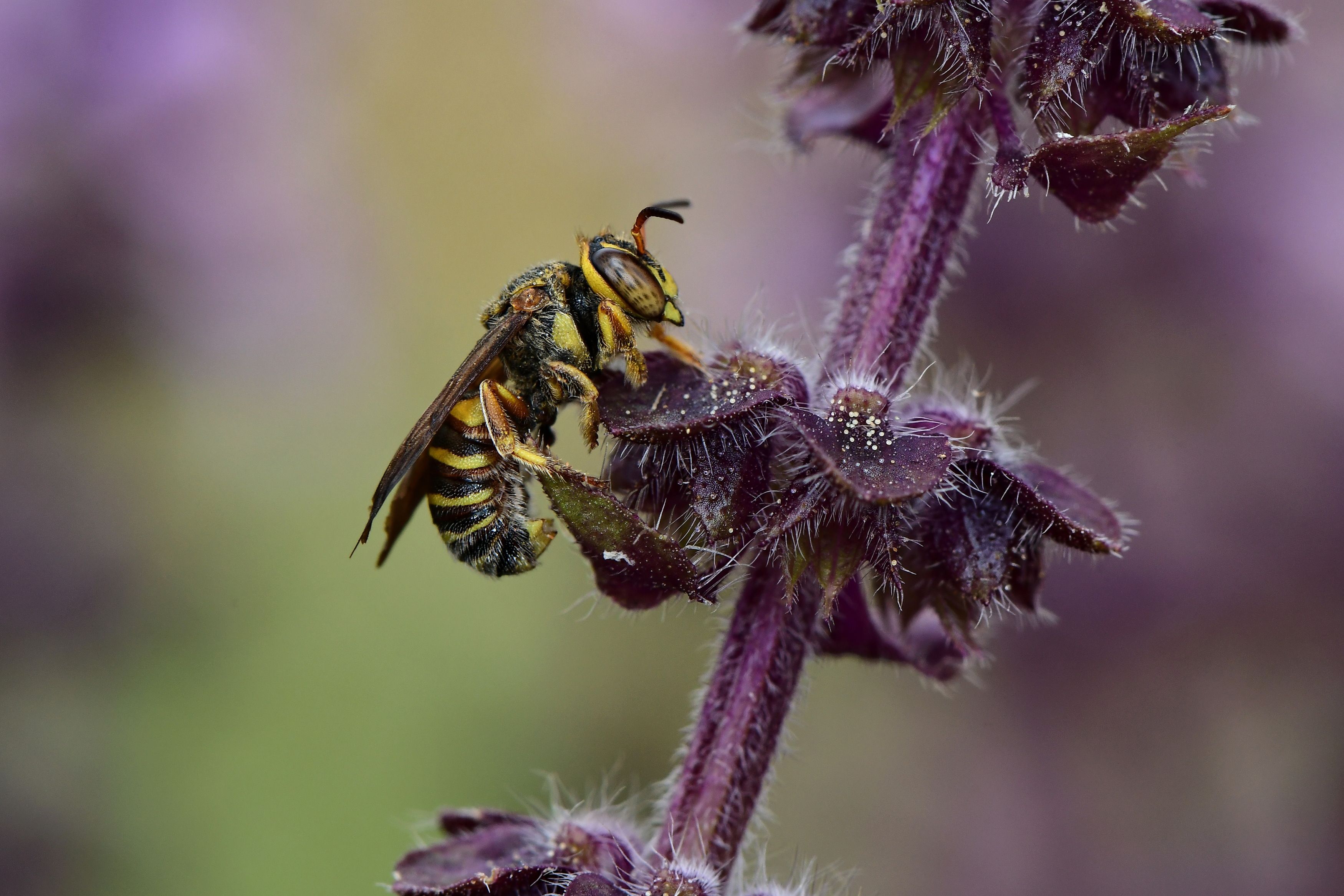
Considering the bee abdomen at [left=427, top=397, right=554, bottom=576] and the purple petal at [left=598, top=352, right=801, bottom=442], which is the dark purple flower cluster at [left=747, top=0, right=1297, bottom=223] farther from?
the bee abdomen at [left=427, top=397, right=554, bottom=576]

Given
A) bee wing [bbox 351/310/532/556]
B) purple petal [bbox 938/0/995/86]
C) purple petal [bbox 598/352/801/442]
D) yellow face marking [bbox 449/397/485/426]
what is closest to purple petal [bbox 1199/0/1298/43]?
purple petal [bbox 938/0/995/86]

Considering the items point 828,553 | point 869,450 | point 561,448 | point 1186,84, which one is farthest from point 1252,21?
point 561,448

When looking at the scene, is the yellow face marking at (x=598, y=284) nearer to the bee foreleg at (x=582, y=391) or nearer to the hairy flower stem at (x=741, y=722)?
the bee foreleg at (x=582, y=391)

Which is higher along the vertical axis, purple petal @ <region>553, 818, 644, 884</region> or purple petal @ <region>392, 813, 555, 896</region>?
purple petal @ <region>553, 818, 644, 884</region>

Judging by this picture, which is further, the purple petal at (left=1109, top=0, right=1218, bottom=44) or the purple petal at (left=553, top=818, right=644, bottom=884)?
the purple petal at (left=553, top=818, right=644, bottom=884)

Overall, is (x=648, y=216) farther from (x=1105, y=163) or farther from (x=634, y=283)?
(x=1105, y=163)

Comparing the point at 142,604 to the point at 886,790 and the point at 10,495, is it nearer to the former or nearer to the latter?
the point at 10,495
